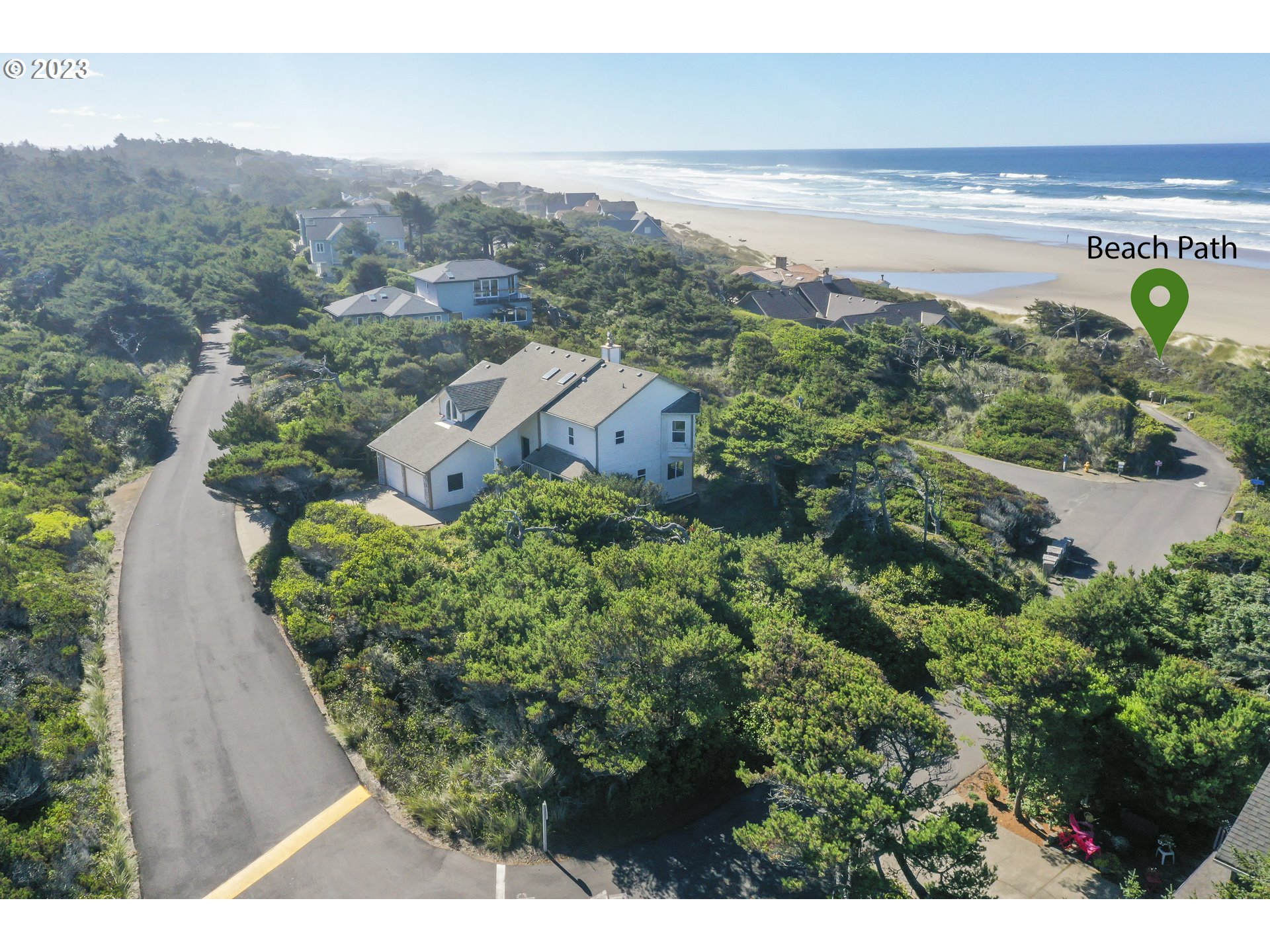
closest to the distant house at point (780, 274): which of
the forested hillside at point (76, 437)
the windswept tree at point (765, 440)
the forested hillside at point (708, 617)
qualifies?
the forested hillside at point (708, 617)

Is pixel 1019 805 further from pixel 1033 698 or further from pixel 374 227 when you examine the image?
pixel 374 227

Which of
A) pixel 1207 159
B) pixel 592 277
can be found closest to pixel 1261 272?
pixel 592 277

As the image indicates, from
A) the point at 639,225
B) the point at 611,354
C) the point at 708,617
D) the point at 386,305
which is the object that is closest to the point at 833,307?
the point at 386,305

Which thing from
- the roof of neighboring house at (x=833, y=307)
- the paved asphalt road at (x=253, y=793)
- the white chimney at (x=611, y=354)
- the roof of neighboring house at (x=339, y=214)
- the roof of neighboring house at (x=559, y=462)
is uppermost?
the roof of neighboring house at (x=339, y=214)

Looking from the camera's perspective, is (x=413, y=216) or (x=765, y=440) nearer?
(x=765, y=440)

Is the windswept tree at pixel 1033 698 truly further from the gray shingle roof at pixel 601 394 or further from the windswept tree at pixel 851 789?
the gray shingle roof at pixel 601 394

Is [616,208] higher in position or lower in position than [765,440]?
higher

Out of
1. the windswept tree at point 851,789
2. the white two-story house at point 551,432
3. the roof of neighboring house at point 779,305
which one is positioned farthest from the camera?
the roof of neighboring house at point 779,305

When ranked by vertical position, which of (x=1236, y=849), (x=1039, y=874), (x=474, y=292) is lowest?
(x=1039, y=874)
